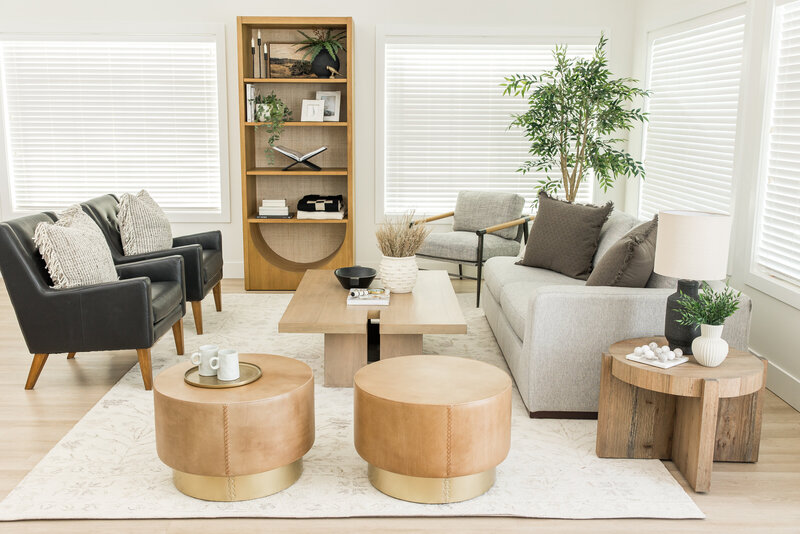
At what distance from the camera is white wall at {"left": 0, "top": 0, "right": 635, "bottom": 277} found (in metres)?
6.51

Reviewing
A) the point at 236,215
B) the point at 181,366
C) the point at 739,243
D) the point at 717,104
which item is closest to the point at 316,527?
the point at 181,366

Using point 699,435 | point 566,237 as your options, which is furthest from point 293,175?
point 699,435

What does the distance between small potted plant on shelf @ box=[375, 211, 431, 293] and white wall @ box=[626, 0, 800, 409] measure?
6.00ft

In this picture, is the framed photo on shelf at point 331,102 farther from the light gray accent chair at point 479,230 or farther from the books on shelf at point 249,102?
the light gray accent chair at point 479,230

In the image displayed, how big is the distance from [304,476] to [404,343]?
119cm

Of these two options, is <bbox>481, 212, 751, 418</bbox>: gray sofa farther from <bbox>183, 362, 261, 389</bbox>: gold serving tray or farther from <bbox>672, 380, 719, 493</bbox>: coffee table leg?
<bbox>183, 362, 261, 389</bbox>: gold serving tray

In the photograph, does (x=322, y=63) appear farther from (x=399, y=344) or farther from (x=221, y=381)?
(x=221, y=381)

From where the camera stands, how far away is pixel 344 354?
13.4ft

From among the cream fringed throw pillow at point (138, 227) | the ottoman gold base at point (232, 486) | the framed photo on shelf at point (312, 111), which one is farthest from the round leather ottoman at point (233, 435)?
the framed photo on shelf at point (312, 111)

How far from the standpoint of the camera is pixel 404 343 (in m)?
4.10

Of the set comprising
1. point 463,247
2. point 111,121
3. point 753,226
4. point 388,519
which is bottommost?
point 388,519

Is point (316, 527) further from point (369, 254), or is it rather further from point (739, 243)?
point (369, 254)

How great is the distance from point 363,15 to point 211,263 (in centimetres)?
264

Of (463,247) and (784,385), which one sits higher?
(463,247)
